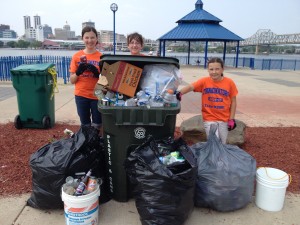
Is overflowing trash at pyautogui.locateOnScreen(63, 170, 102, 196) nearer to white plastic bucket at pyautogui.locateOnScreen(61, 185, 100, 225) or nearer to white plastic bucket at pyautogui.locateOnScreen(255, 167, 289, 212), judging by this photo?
white plastic bucket at pyautogui.locateOnScreen(61, 185, 100, 225)

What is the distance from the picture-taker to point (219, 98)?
10.8ft

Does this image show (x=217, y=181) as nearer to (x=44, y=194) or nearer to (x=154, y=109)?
(x=154, y=109)

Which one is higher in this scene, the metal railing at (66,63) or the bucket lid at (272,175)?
the metal railing at (66,63)

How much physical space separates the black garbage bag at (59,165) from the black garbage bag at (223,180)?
100 centimetres

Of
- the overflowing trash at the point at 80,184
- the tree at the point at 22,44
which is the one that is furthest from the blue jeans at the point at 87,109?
the tree at the point at 22,44

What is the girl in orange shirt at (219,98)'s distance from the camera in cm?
329

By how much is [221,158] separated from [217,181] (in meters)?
0.23

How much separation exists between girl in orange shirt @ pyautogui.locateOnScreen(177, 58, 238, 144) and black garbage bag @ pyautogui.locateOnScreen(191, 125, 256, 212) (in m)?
0.62

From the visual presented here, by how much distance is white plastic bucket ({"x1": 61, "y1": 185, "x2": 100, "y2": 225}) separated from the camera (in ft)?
7.31

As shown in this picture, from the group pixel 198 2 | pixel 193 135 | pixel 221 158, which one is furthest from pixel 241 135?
pixel 198 2

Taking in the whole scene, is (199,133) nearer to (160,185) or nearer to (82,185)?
(160,185)

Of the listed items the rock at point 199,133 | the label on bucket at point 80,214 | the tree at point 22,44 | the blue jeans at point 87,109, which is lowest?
the label on bucket at point 80,214

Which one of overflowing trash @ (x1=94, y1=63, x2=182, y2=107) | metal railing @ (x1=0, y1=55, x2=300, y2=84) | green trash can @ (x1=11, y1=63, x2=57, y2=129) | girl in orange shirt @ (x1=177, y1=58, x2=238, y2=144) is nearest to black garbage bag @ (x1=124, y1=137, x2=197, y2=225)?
overflowing trash @ (x1=94, y1=63, x2=182, y2=107)

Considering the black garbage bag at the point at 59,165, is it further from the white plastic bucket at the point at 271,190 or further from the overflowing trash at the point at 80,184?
the white plastic bucket at the point at 271,190
